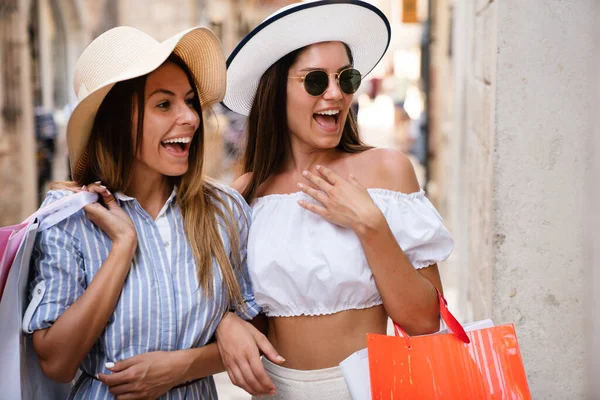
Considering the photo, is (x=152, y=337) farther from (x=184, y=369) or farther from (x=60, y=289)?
(x=60, y=289)

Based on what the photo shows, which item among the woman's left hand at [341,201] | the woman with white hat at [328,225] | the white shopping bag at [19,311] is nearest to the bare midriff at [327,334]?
the woman with white hat at [328,225]

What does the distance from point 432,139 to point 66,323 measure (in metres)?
12.5

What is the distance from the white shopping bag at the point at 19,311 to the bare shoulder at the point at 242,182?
2.55 ft

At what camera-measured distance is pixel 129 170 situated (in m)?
2.56

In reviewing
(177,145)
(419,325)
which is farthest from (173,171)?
(419,325)

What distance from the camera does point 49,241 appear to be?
2336 millimetres

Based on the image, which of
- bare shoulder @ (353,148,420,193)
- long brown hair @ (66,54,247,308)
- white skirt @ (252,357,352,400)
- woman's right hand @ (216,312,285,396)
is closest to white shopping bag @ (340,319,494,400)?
woman's right hand @ (216,312,285,396)

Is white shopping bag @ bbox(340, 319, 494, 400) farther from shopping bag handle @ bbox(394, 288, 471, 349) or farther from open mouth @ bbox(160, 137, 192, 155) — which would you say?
open mouth @ bbox(160, 137, 192, 155)

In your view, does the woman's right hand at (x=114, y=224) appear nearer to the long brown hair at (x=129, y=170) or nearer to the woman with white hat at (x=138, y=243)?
the woman with white hat at (x=138, y=243)

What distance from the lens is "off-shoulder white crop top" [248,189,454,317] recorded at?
2.64 m

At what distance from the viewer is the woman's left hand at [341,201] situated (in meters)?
2.55

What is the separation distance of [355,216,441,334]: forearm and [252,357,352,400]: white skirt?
290mm

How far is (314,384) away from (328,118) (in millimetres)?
904

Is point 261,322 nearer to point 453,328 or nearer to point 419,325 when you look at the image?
point 419,325
